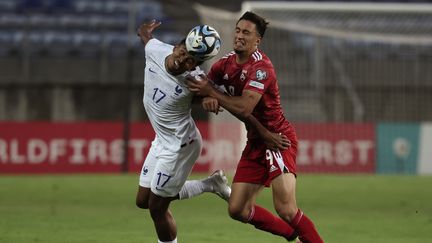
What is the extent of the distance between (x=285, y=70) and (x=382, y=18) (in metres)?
2.33

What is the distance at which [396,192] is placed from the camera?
18172 millimetres

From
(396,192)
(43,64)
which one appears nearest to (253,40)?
(396,192)

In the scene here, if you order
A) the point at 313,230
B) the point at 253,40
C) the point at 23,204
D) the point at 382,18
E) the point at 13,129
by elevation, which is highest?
the point at 253,40

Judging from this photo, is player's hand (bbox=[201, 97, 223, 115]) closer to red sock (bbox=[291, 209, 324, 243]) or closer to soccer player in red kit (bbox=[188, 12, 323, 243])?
soccer player in red kit (bbox=[188, 12, 323, 243])

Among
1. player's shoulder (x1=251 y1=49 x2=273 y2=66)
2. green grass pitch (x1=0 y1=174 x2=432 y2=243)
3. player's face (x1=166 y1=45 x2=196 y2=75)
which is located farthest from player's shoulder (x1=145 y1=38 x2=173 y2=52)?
green grass pitch (x1=0 y1=174 x2=432 y2=243)

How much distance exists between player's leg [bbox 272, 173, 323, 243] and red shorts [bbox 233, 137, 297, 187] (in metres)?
0.11

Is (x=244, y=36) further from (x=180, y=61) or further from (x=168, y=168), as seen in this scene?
(x=168, y=168)

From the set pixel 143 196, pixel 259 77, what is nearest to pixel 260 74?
pixel 259 77

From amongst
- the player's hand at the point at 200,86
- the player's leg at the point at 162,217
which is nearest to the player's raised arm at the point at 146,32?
the player's hand at the point at 200,86

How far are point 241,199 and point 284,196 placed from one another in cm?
45

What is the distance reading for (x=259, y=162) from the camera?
9.18 m

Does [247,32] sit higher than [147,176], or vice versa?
[247,32]

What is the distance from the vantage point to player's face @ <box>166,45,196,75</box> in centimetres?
860

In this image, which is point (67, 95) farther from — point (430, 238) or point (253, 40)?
point (253, 40)
